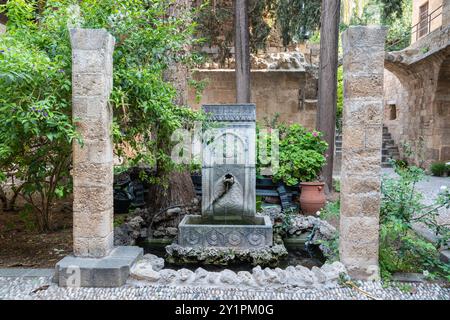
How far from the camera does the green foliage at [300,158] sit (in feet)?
21.7

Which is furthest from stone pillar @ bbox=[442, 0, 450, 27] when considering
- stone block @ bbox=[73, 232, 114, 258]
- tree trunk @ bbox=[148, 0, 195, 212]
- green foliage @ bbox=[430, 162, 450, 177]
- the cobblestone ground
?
stone block @ bbox=[73, 232, 114, 258]

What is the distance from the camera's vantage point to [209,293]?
300 cm

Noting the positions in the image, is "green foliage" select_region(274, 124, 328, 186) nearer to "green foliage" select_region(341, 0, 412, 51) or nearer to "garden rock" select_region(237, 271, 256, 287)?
"green foliage" select_region(341, 0, 412, 51)

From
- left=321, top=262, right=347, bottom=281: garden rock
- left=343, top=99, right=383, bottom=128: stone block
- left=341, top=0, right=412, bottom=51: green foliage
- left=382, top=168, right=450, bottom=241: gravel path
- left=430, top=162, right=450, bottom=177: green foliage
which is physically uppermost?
left=341, top=0, right=412, bottom=51: green foliage

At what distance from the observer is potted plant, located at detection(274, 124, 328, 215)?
6359 millimetres

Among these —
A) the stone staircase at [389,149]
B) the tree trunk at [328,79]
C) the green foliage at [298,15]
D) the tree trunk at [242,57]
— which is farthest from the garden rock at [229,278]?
the stone staircase at [389,149]

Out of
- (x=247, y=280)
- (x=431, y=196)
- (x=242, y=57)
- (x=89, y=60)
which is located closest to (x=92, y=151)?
(x=89, y=60)

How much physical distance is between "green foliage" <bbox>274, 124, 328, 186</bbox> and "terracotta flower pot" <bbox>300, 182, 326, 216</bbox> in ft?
0.94

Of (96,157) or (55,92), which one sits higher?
(55,92)

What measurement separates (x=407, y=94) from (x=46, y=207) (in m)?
13.2

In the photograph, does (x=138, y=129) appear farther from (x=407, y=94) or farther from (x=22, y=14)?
(x=407, y=94)

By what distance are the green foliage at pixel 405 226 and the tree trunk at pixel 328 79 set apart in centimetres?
421

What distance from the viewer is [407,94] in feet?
45.2

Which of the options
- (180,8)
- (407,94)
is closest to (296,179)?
(180,8)
